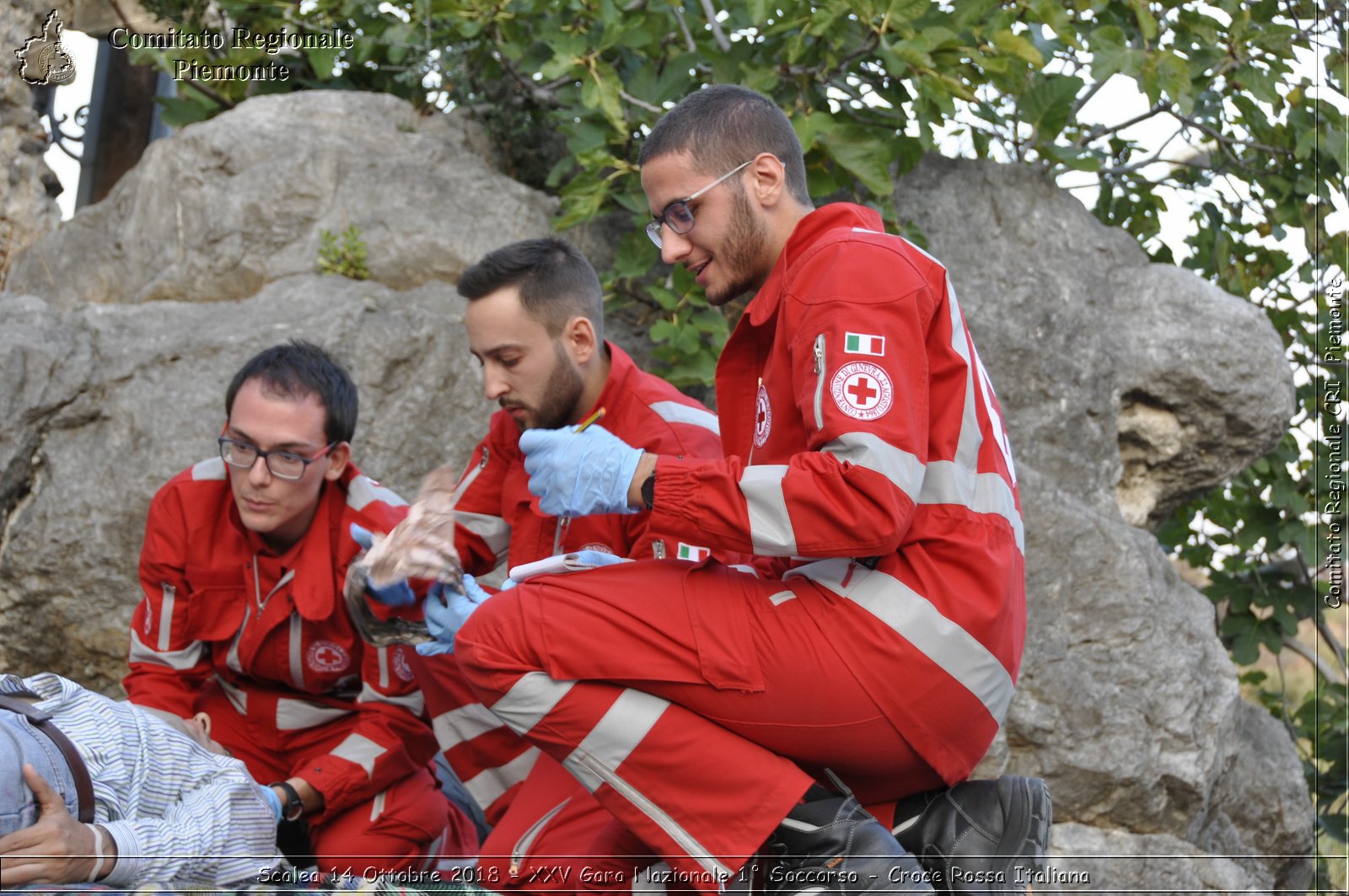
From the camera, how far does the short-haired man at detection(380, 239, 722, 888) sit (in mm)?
3016

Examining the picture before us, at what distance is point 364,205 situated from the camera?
439 centimetres

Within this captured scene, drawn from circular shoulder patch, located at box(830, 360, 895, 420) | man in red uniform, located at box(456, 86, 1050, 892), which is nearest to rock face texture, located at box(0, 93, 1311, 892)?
man in red uniform, located at box(456, 86, 1050, 892)

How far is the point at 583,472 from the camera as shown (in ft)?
7.52

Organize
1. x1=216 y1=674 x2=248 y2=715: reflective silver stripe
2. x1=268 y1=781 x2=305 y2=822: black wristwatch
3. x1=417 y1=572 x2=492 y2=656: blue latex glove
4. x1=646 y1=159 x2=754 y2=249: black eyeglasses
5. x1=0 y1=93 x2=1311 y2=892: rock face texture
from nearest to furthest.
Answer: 1. x1=646 y1=159 x2=754 y2=249: black eyeglasses
2. x1=417 y1=572 x2=492 y2=656: blue latex glove
3. x1=268 y1=781 x2=305 y2=822: black wristwatch
4. x1=216 y1=674 x2=248 y2=715: reflective silver stripe
5. x1=0 y1=93 x2=1311 y2=892: rock face texture

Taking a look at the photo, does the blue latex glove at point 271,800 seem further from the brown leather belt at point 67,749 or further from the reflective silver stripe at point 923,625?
the reflective silver stripe at point 923,625

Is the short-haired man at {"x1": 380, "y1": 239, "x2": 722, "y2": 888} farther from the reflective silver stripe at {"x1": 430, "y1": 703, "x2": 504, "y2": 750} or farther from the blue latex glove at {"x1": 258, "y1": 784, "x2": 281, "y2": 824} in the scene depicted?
the blue latex glove at {"x1": 258, "y1": 784, "x2": 281, "y2": 824}

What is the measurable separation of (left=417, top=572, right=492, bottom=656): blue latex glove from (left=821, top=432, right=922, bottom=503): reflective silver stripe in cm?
91

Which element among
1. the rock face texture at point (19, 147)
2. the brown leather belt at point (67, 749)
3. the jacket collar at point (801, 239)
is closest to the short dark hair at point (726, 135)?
the jacket collar at point (801, 239)

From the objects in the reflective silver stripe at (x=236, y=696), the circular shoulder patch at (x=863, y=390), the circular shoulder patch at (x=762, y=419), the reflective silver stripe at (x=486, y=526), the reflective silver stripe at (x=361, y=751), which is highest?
the circular shoulder patch at (x=863, y=390)

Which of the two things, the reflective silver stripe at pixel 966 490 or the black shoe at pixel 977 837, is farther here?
the black shoe at pixel 977 837

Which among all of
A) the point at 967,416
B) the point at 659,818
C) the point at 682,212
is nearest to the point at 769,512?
the point at 967,416

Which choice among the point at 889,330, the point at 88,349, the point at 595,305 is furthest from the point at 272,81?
the point at 889,330

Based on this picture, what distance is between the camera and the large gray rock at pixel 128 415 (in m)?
3.82

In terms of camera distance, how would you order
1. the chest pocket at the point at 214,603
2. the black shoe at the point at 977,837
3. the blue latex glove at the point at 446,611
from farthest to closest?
1. the chest pocket at the point at 214,603
2. the blue latex glove at the point at 446,611
3. the black shoe at the point at 977,837
